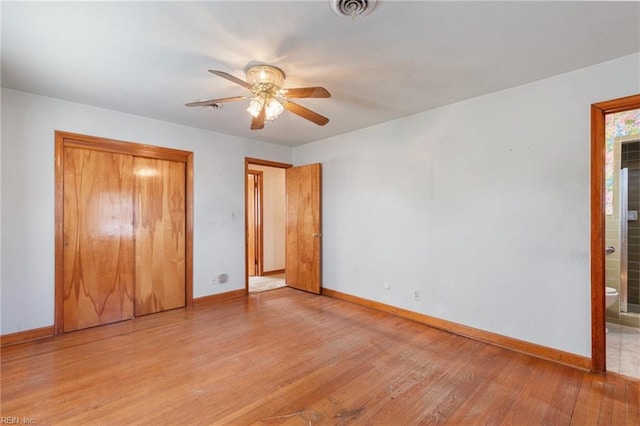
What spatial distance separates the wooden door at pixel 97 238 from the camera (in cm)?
305

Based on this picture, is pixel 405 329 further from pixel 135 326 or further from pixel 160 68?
pixel 160 68

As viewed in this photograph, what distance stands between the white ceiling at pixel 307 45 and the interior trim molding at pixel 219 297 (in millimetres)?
2558

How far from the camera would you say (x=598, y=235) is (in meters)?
2.20

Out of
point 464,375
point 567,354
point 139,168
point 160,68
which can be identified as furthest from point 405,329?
point 139,168

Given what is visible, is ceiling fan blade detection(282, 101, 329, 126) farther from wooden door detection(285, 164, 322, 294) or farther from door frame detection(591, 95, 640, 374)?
door frame detection(591, 95, 640, 374)

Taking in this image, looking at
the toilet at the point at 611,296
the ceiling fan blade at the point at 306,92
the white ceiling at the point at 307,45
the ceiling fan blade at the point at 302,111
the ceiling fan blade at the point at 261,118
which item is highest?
the white ceiling at the point at 307,45

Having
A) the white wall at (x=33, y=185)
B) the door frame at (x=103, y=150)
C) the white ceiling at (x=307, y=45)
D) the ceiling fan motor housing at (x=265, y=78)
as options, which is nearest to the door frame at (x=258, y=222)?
the door frame at (x=103, y=150)

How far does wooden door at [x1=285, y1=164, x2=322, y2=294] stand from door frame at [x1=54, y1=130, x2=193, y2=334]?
1.63 meters

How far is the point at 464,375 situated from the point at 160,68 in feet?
11.1

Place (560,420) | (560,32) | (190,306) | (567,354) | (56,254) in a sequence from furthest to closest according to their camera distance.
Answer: (190,306) → (56,254) → (567,354) → (560,32) → (560,420)

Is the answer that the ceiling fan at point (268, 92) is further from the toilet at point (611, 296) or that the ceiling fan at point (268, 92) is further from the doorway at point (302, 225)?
the toilet at point (611, 296)

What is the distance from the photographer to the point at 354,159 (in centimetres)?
406

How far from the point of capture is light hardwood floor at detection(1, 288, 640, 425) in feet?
5.75

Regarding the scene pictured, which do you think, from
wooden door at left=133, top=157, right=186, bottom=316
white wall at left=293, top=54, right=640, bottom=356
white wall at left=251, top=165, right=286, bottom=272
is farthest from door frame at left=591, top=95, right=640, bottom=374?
white wall at left=251, top=165, right=286, bottom=272
